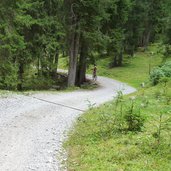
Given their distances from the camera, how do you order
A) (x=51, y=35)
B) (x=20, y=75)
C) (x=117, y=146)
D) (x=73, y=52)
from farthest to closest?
(x=73, y=52), (x=20, y=75), (x=51, y=35), (x=117, y=146)

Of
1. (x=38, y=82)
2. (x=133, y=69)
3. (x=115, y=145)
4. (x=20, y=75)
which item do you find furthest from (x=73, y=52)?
(x=133, y=69)

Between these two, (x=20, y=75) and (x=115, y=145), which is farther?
(x=20, y=75)

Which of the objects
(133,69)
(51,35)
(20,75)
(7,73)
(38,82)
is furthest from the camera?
(133,69)

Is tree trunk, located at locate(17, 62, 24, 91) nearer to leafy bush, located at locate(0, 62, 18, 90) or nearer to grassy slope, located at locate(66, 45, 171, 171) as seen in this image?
leafy bush, located at locate(0, 62, 18, 90)

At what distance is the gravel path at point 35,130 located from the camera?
768cm

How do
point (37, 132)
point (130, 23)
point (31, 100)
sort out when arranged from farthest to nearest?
1. point (130, 23)
2. point (31, 100)
3. point (37, 132)

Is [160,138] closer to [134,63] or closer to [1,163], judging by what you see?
[1,163]

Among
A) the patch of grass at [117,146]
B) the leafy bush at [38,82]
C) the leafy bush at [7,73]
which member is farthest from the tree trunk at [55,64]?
the patch of grass at [117,146]

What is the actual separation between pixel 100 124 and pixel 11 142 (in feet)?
11.1

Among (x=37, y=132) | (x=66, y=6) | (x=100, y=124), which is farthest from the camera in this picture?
(x=66, y=6)

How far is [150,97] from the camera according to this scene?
16.9 meters

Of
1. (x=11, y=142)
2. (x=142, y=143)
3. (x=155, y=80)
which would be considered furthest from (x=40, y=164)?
(x=155, y=80)

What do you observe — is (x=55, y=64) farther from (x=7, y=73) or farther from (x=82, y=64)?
(x=7, y=73)

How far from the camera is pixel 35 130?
416 inches
